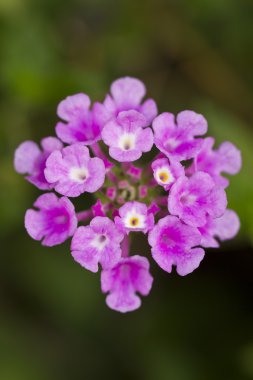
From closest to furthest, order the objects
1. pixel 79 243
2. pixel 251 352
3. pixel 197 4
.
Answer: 1. pixel 79 243
2. pixel 251 352
3. pixel 197 4

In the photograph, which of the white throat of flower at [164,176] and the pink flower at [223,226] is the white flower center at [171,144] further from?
the pink flower at [223,226]

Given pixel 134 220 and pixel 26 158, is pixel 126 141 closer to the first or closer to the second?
pixel 134 220

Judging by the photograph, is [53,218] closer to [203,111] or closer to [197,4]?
[203,111]

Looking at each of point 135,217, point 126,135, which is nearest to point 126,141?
point 126,135

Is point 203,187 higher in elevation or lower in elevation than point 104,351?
higher

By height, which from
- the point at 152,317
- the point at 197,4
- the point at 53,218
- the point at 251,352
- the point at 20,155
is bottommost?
the point at 251,352

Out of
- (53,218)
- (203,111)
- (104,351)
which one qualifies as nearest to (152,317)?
(104,351)
